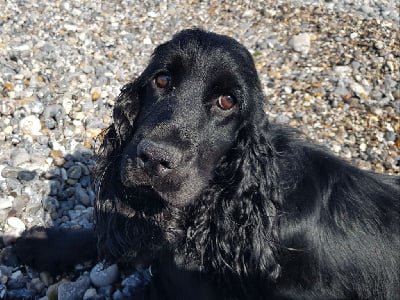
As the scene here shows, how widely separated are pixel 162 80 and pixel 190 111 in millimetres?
270

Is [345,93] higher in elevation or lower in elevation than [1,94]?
lower

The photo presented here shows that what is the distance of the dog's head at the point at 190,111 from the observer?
8.63 ft

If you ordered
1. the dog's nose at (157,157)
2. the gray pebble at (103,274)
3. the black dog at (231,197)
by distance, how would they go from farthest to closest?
the gray pebble at (103,274)
the black dog at (231,197)
the dog's nose at (157,157)

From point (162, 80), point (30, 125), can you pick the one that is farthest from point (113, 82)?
point (162, 80)

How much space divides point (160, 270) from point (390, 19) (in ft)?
14.9

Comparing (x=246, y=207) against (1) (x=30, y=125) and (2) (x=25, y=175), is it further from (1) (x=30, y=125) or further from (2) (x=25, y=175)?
(1) (x=30, y=125)

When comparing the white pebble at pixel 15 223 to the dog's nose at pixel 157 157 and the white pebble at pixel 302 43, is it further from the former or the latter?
the white pebble at pixel 302 43

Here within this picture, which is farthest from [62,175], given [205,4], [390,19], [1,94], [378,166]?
[390,19]

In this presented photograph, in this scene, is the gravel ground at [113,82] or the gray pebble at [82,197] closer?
the gravel ground at [113,82]

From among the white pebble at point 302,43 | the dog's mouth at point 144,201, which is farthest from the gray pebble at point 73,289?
the white pebble at point 302,43

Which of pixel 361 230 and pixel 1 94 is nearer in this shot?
pixel 361 230

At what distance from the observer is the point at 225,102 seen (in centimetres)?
281

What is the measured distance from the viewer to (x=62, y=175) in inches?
163

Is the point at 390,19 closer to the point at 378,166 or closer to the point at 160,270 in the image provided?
the point at 378,166
